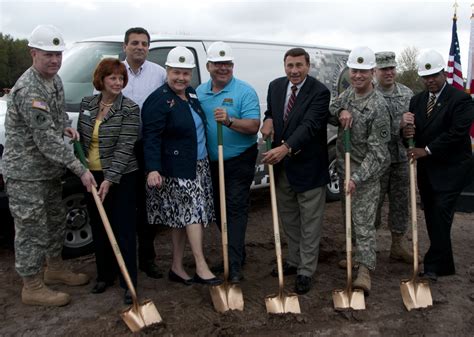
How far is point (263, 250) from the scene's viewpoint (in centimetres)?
565

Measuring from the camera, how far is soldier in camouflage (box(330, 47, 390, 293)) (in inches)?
165

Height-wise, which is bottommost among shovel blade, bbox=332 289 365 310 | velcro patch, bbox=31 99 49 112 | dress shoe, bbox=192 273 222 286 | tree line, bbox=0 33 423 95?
shovel blade, bbox=332 289 365 310

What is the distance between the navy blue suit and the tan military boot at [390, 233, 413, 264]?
39cm

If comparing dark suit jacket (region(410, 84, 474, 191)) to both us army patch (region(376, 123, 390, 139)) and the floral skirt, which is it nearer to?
us army patch (region(376, 123, 390, 139))

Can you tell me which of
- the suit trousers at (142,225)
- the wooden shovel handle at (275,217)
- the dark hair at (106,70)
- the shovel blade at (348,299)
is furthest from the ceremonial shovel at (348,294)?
the dark hair at (106,70)

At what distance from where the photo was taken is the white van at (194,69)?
5066 mm

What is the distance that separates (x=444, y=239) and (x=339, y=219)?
2.27m

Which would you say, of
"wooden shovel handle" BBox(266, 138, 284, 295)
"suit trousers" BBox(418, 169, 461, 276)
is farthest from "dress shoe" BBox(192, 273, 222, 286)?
"suit trousers" BBox(418, 169, 461, 276)

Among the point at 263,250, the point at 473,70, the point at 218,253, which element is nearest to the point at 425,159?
the point at 263,250

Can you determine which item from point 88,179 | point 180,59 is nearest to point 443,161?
point 180,59

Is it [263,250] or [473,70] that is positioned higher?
[473,70]

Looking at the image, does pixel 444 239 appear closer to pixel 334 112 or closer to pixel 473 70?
pixel 334 112

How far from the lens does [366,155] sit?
429 centimetres

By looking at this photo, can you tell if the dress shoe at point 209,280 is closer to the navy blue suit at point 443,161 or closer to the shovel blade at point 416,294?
the shovel blade at point 416,294
